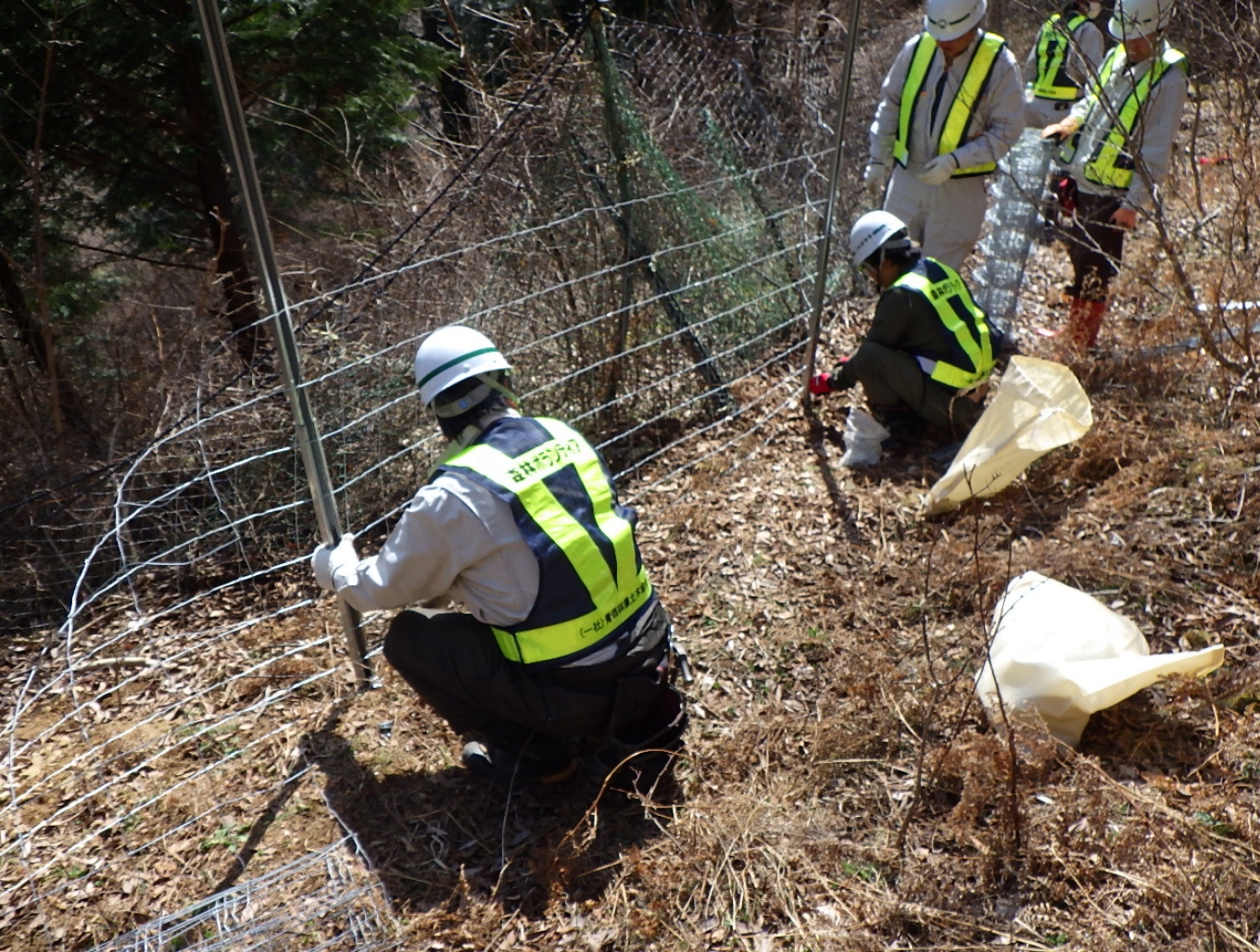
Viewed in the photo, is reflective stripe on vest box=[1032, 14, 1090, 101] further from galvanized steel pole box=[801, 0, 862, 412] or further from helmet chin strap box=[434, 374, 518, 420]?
helmet chin strap box=[434, 374, 518, 420]

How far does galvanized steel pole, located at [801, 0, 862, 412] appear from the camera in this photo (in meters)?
4.75

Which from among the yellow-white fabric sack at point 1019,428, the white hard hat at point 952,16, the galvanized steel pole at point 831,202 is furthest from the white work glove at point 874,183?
the yellow-white fabric sack at point 1019,428

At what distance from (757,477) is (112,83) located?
4.21 m

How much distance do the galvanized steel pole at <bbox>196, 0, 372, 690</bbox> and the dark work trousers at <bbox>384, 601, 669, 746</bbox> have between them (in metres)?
0.49

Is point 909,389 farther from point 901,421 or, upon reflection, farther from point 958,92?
point 958,92

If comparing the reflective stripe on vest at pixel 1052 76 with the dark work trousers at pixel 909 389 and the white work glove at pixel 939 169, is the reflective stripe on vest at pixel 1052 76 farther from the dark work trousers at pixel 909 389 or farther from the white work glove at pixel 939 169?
the dark work trousers at pixel 909 389

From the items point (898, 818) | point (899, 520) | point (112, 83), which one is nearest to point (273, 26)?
point (112, 83)

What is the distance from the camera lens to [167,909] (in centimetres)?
304

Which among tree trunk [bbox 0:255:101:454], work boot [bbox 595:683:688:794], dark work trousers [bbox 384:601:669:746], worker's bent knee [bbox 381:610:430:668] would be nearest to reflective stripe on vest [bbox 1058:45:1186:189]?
work boot [bbox 595:683:688:794]

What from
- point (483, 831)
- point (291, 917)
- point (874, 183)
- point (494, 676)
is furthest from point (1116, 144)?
point (291, 917)

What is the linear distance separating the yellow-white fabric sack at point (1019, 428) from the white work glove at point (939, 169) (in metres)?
1.65

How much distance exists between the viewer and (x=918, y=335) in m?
4.99

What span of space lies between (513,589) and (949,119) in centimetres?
405

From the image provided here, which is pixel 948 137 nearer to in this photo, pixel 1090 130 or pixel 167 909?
pixel 1090 130
